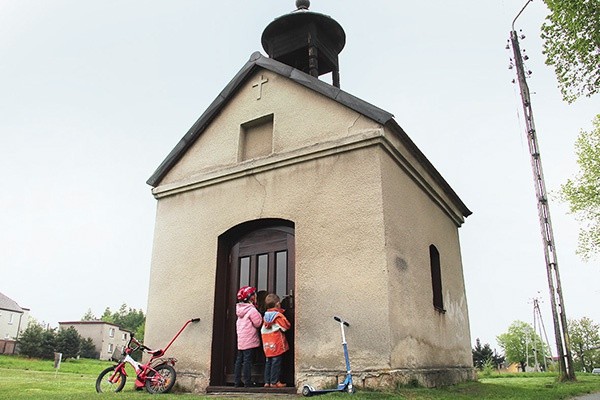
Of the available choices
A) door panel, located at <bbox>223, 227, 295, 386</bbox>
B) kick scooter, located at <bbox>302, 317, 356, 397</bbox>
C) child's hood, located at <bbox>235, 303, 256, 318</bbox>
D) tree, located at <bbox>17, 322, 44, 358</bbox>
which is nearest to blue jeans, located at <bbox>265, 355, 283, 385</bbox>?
door panel, located at <bbox>223, 227, 295, 386</bbox>

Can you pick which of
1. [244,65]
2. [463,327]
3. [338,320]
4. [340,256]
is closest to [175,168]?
[244,65]

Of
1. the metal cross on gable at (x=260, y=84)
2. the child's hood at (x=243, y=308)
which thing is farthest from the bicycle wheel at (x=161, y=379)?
the metal cross on gable at (x=260, y=84)

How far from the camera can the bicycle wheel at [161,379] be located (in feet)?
25.0

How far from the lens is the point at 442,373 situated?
27.4ft

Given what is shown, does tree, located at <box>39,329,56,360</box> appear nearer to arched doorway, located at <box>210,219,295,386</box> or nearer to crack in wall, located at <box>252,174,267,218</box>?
arched doorway, located at <box>210,219,295,386</box>

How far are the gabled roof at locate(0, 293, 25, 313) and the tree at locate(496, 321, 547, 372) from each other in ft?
221

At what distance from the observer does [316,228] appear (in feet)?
25.3

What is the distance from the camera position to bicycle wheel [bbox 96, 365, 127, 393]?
793 centimetres

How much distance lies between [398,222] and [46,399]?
18.4ft

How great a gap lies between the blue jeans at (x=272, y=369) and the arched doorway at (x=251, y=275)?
0.46m

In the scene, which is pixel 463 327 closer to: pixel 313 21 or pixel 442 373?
pixel 442 373

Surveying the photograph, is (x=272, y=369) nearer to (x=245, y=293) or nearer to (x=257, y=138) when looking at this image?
(x=245, y=293)

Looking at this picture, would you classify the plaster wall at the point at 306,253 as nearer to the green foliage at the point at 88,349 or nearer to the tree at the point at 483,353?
the tree at the point at 483,353

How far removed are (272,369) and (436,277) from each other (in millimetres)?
4120
